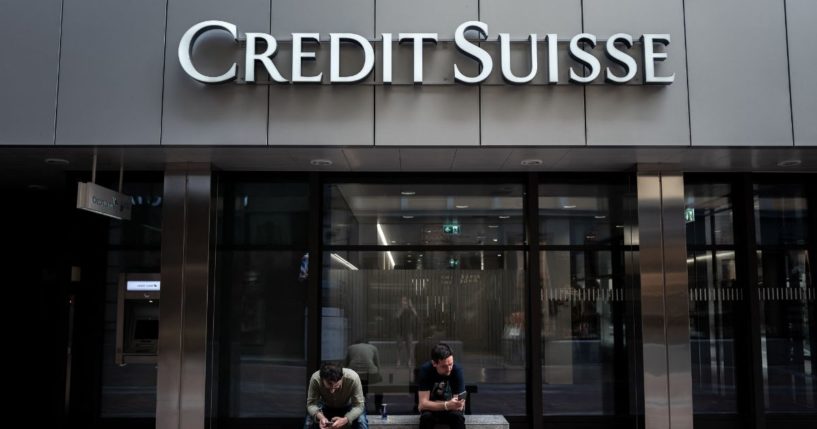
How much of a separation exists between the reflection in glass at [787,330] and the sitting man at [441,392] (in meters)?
4.74

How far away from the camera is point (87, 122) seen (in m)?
7.96

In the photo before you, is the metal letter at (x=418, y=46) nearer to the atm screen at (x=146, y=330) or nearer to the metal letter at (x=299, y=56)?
the metal letter at (x=299, y=56)

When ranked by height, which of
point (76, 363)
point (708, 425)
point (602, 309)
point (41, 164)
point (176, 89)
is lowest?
point (708, 425)

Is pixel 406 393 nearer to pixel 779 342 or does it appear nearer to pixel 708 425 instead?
pixel 708 425

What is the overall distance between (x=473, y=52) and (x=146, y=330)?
5.76 m

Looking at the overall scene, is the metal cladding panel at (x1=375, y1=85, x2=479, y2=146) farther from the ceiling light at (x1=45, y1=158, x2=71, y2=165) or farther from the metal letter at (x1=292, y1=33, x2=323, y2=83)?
the ceiling light at (x1=45, y1=158, x2=71, y2=165)

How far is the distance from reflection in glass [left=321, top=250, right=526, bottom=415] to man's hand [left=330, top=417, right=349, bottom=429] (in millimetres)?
2162

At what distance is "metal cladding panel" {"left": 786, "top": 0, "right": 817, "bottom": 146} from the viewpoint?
802 cm

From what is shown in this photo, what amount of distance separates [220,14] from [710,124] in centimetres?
564

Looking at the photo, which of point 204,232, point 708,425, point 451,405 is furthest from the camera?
point 708,425

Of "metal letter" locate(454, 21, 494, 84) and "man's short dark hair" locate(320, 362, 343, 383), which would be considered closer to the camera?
"man's short dark hair" locate(320, 362, 343, 383)

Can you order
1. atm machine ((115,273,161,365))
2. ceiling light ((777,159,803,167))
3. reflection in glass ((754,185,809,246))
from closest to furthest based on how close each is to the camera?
ceiling light ((777,159,803,167)) → atm machine ((115,273,161,365)) → reflection in glass ((754,185,809,246))

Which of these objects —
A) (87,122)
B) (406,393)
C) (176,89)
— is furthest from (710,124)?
(87,122)

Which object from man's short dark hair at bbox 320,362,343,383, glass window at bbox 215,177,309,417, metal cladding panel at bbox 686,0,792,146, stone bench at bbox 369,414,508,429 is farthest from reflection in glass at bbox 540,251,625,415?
man's short dark hair at bbox 320,362,343,383
